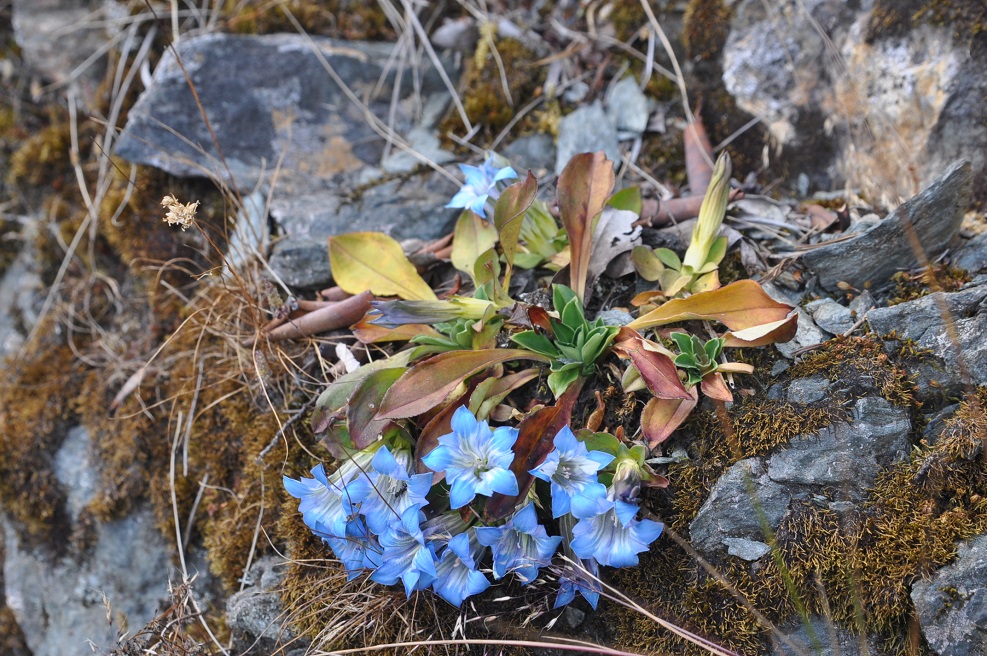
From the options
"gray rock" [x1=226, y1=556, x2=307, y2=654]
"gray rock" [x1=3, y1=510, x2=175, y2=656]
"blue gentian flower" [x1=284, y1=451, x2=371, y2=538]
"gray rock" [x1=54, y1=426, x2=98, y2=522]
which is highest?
"blue gentian flower" [x1=284, y1=451, x2=371, y2=538]

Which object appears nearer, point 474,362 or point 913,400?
point 913,400

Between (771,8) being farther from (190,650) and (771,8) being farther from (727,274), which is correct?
(190,650)

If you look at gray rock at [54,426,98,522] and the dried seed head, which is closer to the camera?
the dried seed head

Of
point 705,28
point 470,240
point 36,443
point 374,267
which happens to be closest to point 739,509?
point 470,240

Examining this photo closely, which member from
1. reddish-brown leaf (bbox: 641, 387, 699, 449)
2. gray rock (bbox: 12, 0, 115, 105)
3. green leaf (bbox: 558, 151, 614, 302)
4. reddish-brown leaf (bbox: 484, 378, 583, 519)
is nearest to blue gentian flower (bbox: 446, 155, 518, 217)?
green leaf (bbox: 558, 151, 614, 302)

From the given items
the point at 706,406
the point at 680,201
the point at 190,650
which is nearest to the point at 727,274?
the point at 680,201

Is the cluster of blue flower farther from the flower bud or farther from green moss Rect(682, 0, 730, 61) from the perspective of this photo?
green moss Rect(682, 0, 730, 61)
